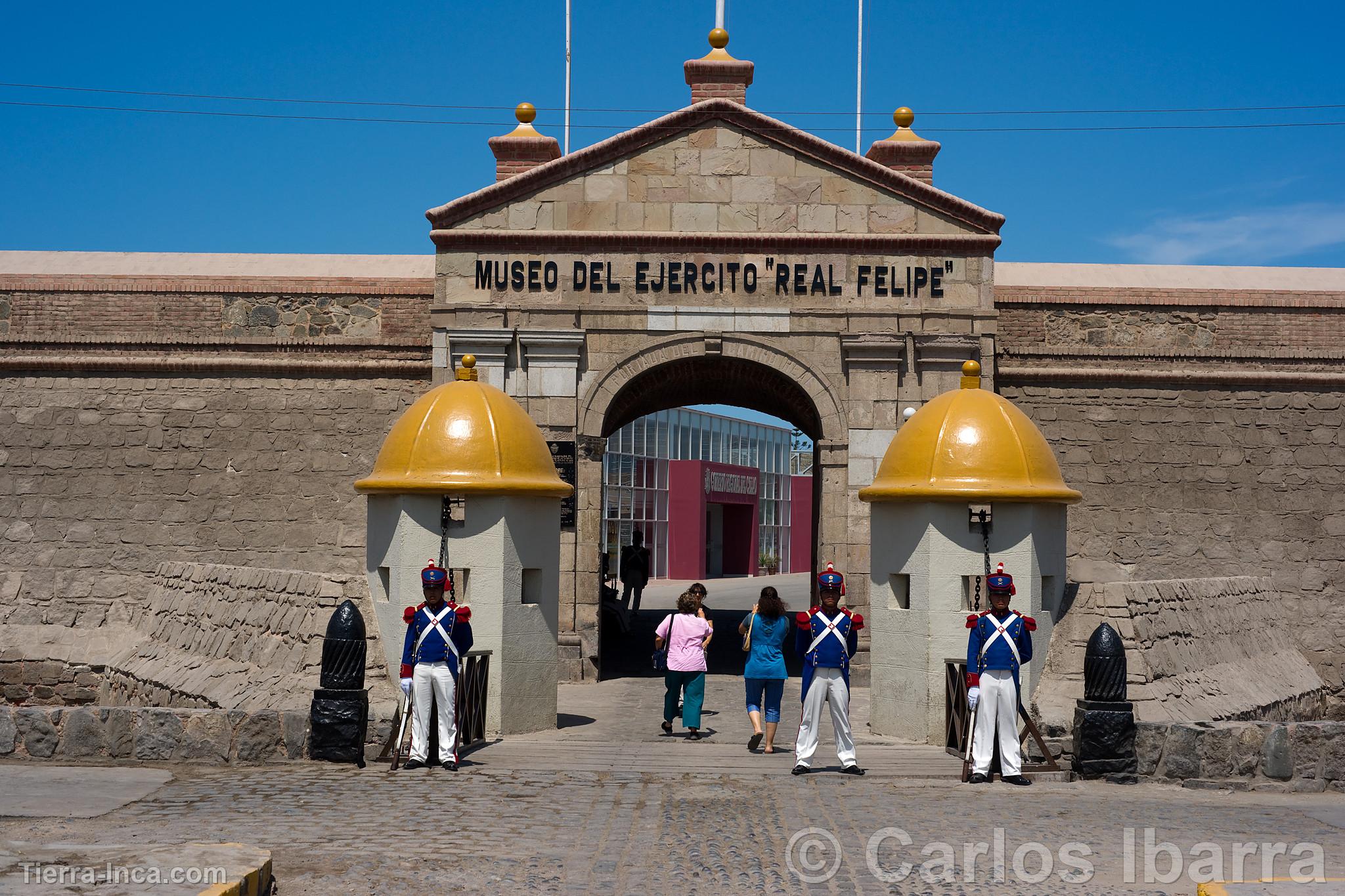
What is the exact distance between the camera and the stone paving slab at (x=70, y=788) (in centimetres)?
718

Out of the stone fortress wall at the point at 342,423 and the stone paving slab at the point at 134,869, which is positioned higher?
the stone fortress wall at the point at 342,423

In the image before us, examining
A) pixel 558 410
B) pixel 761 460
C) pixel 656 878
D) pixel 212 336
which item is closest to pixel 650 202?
pixel 558 410

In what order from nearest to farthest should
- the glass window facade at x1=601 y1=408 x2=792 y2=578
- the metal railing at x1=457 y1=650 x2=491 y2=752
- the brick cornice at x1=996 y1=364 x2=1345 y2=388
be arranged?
the metal railing at x1=457 y1=650 x2=491 y2=752, the brick cornice at x1=996 y1=364 x2=1345 y2=388, the glass window facade at x1=601 y1=408 x2=792 y2=578

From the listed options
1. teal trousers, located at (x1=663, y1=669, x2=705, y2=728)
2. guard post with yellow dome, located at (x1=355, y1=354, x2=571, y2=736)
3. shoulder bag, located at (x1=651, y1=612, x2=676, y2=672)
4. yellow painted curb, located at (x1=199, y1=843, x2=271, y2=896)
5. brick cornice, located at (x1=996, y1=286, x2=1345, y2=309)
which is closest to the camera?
yellow painted curb, located at (x1=199, y1=843, x2=271, y2=896)

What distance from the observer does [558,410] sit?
50.6 ft

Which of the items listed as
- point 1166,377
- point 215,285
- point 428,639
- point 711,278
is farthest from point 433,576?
point 1166,377

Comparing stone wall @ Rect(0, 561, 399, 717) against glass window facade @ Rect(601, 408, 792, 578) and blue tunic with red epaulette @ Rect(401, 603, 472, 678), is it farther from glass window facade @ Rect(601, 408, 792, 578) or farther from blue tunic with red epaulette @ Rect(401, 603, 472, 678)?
glass window facade @ Rect(601, 408, 792, 578)

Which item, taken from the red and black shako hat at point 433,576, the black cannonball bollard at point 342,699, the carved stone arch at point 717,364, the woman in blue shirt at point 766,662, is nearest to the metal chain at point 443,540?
the red and black shako hat at point 433,576

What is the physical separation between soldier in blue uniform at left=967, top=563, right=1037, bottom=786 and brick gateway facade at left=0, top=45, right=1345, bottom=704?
630 centimetres

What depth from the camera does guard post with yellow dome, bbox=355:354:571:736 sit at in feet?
34.4

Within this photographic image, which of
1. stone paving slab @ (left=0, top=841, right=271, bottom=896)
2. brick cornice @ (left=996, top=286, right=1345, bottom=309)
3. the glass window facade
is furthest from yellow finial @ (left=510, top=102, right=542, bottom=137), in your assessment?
the glass window facade

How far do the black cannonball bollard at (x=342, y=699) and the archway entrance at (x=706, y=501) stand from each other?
7326 millimetres

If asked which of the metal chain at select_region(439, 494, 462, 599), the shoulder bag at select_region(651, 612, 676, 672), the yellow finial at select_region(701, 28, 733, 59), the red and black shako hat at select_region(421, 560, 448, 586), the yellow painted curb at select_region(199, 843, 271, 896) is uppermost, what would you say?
the yellow finial at select_region(701, 28, 733, 59)

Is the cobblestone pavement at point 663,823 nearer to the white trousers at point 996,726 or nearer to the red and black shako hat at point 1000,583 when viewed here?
the white trousers at point 996,726
